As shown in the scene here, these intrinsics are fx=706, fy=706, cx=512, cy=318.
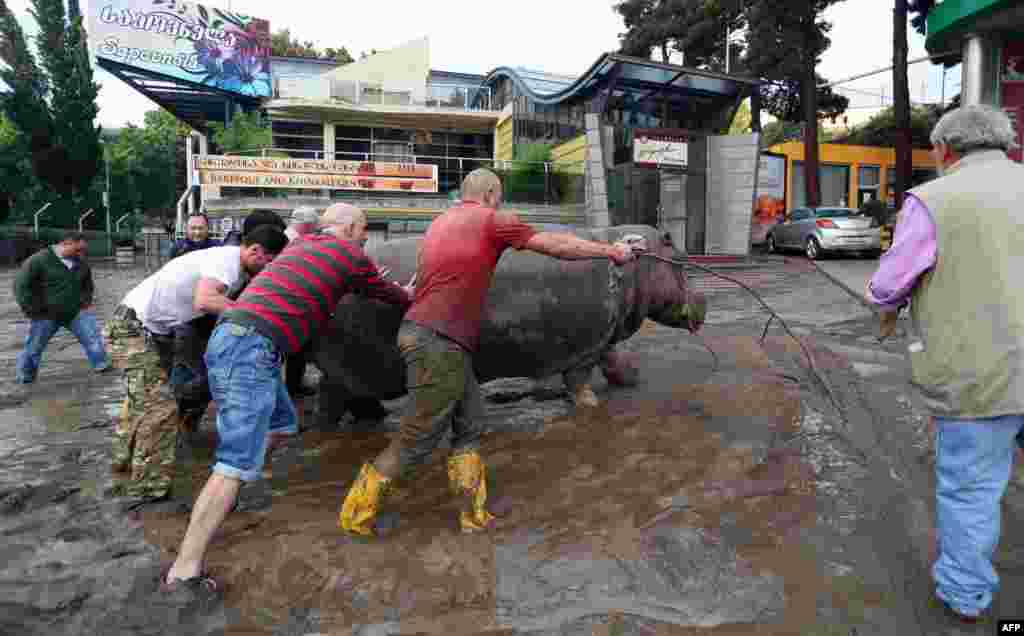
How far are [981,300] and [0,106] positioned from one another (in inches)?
1588

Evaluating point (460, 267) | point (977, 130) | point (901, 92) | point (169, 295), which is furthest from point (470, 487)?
point (901, 92)

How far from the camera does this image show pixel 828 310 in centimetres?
1087

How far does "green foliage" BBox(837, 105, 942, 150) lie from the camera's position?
35656mm

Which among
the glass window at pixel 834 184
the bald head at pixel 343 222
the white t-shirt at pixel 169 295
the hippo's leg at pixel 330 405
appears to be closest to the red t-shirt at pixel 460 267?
the bald head at pixel 343 222

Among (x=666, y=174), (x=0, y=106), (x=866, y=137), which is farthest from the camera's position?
(x=866, y=137)

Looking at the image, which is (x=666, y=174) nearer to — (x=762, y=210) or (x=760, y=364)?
(x=762, y=210)

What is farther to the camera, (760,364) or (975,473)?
(760,364)

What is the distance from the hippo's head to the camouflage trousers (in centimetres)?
367

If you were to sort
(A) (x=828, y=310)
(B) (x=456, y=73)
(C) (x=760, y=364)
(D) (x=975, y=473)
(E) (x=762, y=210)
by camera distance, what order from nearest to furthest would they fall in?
1. (D) (x=975, y=473)
2. (C) (x=760, y=364)
3. (A) (x=828, y=310)
4. (E) (x=762, y=210)
5. (B) (x=456, y=73)

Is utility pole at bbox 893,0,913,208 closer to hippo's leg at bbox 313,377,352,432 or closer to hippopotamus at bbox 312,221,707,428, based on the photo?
hippopotamus at bbox 312,221,707,428

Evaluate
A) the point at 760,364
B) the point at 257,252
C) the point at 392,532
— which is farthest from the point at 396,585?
the point at 760,364

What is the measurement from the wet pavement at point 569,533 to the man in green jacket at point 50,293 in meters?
A: 1.78

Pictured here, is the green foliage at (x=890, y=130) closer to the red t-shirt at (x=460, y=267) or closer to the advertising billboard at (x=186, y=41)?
the advertising billboard at (x=186, y=41)

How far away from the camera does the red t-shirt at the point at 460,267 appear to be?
371 centimetres
